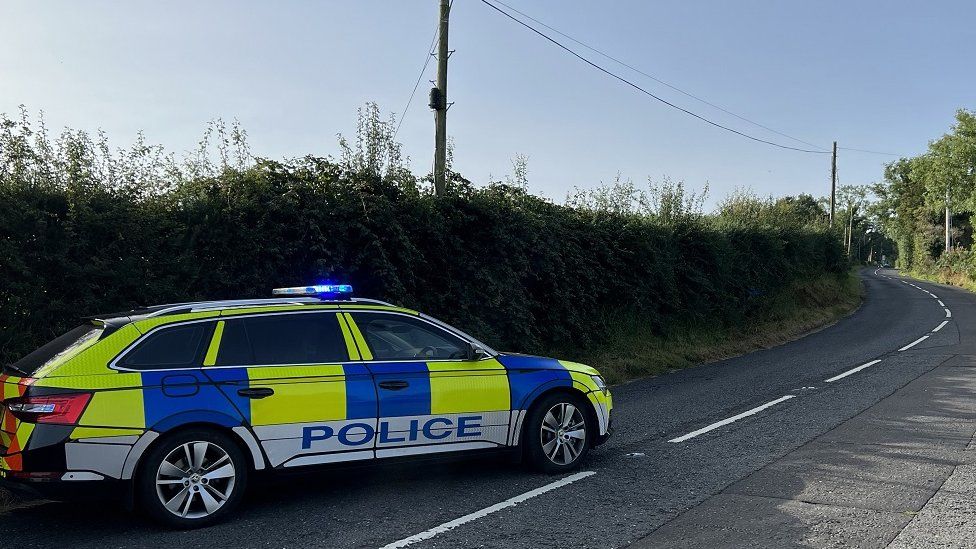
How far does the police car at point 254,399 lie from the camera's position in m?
4.94

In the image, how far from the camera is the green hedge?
7473 millimetres

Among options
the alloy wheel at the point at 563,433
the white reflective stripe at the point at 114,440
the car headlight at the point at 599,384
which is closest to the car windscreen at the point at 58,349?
the white reflective stripe at the point at 114,440

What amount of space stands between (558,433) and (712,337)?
1229 cm

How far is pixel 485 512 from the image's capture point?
219 inches

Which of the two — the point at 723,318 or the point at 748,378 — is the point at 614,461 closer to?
the point at 748,378

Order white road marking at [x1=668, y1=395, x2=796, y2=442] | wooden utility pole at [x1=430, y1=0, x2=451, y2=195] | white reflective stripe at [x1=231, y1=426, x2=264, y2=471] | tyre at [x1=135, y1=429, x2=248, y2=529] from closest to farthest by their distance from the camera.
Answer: tyre at [x1=135, y1=429, x2=248, y2=529] < white reflective stripe at [x1=231, y1=426, x2=264, y2=471] < white road marking at [x1=668, y1=395, x2=796, y2=442] < wooden utility pole at [x1=430, y1=0, x2=451, y2=195]

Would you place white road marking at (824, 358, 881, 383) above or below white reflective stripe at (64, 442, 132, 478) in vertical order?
below

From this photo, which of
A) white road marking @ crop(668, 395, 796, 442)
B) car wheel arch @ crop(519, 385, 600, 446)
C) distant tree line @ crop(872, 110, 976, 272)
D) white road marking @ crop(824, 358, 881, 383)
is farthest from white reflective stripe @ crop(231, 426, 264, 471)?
distant tree line @ crop(872, 110, 976, 272)

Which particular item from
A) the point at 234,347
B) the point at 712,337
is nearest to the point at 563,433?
the point at 234,347

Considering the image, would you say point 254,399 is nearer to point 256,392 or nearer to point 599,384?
point 256,392

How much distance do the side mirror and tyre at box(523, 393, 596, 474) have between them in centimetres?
67

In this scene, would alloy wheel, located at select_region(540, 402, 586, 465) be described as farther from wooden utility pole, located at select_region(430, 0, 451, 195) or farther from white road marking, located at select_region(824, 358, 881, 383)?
white road marking, located at select_region(824, 358, 881, 383)

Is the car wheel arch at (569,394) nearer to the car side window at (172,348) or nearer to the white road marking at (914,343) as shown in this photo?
the car side window at (172,348)

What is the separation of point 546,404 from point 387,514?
5.96ft
